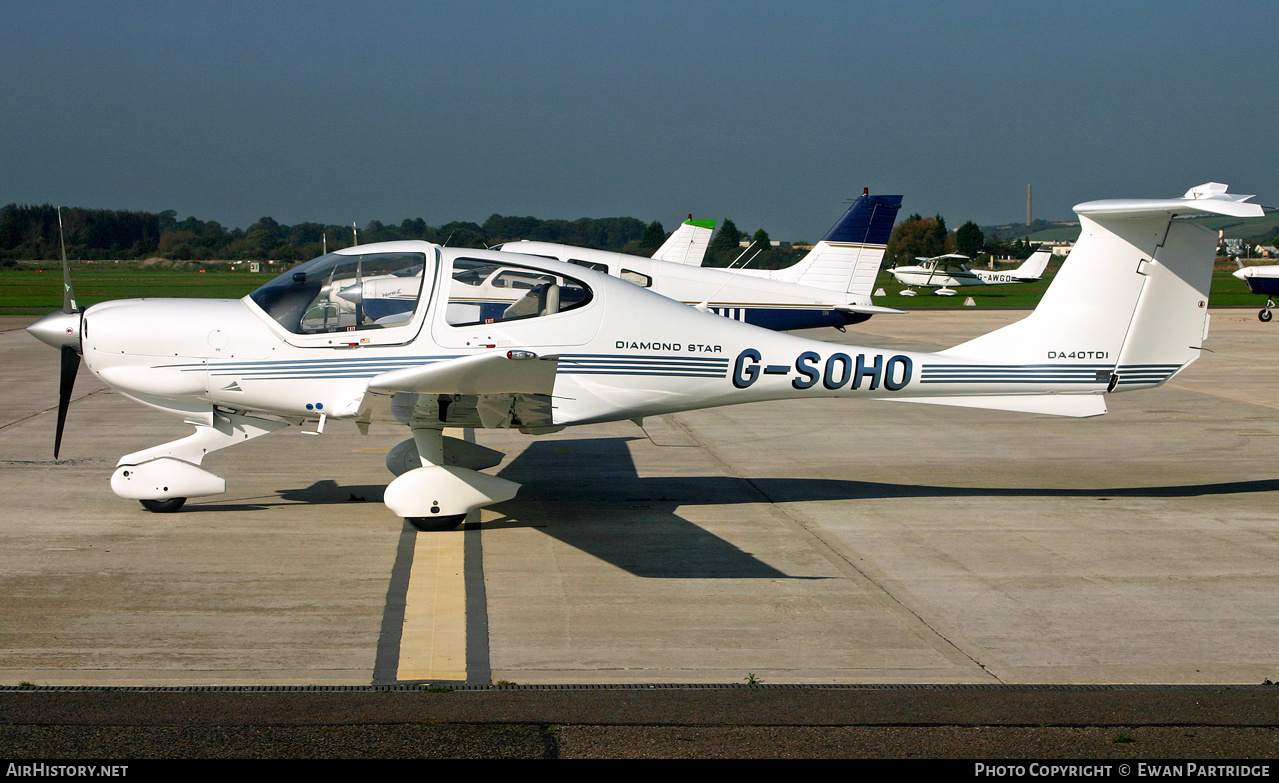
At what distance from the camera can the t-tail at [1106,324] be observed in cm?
856

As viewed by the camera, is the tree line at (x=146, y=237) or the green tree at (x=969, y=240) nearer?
the tree line at (x=146, y=237)

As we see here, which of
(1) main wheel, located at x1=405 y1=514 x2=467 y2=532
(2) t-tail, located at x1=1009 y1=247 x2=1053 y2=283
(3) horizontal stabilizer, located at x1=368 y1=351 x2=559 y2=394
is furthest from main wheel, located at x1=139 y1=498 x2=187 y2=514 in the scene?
(2) t-tail, located at x1=1009 y1=247 x2=1053 y2=283

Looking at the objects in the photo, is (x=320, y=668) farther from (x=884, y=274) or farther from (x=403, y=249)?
(x=884, y=274)

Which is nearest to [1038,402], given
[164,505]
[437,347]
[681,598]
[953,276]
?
[681,598]

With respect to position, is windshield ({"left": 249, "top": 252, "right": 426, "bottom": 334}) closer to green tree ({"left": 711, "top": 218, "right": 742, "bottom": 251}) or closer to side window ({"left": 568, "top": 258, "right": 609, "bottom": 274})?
side window ({"left": 568, "top": 258, "right": 609, "bottom": 274})

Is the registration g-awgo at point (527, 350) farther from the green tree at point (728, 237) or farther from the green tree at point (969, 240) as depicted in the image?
the green tree at point (969, 240)

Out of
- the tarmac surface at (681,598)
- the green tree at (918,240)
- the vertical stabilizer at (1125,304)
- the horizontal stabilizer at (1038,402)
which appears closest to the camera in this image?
the tarmac surface at (681,598)

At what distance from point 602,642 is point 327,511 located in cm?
372

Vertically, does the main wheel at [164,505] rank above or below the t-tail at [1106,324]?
below

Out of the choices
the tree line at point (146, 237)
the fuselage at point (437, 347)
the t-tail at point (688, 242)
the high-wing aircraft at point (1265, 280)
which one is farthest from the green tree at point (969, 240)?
the fuselage at point (437, 347)

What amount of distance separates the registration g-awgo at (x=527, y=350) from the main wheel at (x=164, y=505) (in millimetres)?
24

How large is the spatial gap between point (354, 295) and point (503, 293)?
113 centimetres

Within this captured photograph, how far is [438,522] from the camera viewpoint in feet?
26.0

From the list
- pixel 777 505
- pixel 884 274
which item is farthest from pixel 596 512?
pixel 884 274
